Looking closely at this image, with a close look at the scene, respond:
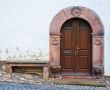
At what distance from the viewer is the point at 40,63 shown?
13.1 metres

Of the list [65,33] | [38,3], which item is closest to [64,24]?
[65,33]

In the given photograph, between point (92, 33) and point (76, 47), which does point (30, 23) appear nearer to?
point (76, 47)

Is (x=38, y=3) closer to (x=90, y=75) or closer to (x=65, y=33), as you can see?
(x=65, y=33)

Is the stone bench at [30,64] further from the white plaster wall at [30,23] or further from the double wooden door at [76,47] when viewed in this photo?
the double wooden door at [76,47]

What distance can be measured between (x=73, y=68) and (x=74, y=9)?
204cm

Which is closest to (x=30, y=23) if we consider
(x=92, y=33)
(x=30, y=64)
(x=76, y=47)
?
(x=30, y=64)

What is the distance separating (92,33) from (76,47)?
30.1 inches

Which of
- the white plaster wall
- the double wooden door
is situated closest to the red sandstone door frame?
the white plaster wall

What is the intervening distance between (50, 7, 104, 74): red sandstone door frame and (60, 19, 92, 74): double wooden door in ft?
0.88

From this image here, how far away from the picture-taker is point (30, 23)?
13234mm

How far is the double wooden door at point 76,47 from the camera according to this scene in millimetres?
13508

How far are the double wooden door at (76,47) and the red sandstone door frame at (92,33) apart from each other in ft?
0.88

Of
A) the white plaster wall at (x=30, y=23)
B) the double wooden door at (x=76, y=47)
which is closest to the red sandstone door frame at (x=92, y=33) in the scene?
the white plaster wall at (x=30, y=23)

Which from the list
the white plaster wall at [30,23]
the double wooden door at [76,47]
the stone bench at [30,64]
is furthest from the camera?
the double wooden door at [76,47]
